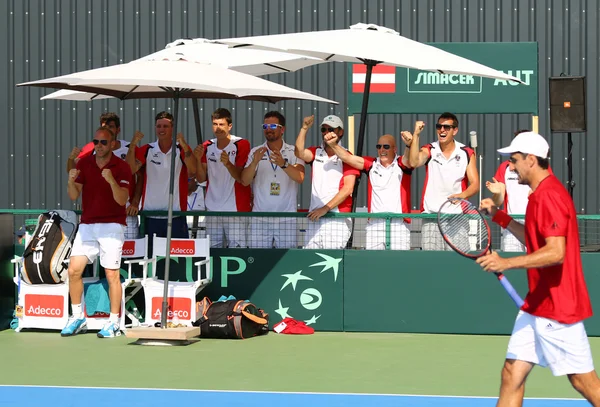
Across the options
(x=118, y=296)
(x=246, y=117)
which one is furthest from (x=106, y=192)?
(x=246, y=117)

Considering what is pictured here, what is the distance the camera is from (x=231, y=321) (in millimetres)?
9695

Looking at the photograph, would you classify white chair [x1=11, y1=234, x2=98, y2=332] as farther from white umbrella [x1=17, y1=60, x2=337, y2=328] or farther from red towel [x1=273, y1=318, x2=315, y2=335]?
red towel [x1=273, y1=318, x2=315, y2=335]

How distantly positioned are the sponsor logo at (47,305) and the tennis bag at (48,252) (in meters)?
0.15

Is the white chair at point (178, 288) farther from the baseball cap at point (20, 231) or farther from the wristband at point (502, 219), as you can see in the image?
the wristband at point (502, 219)

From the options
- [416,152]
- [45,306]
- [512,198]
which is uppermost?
[416,152]

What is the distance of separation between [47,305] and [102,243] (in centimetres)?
91

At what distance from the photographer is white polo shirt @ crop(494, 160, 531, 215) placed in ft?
33.8

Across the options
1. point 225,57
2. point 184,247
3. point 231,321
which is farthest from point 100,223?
point 225,57

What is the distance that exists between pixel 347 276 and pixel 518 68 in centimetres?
436

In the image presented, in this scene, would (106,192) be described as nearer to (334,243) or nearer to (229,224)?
(229,224)

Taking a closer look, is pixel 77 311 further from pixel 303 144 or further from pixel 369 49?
pixel 369 49

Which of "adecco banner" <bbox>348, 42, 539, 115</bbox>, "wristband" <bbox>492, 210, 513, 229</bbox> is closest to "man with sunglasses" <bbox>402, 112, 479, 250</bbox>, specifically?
"adecco banner" <bbox>348, 42, 539, 115</bbox>

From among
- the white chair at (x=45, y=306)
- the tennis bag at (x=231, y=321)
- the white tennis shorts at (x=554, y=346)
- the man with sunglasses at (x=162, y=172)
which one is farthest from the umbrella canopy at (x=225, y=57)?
the white tennis shorts at (x=554, y=346)

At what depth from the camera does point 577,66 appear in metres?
16.2
